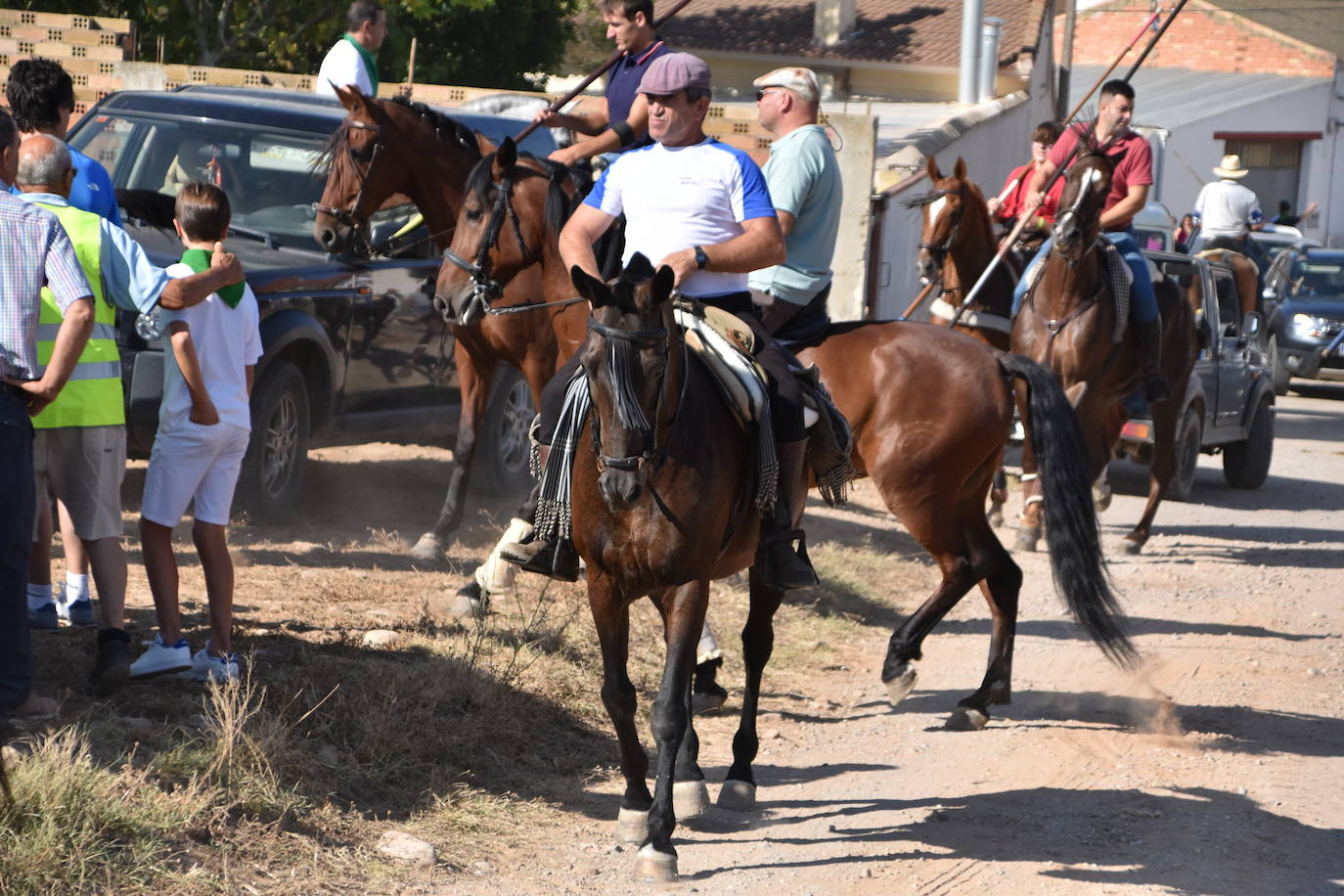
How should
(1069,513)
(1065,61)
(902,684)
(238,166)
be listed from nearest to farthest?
(902,684) → (1069,513) → (238,166) → (1065,61)

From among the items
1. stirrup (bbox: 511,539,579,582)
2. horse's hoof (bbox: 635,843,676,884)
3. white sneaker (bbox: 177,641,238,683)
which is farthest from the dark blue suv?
horse's hoof (bbox: 635,843,676,884)

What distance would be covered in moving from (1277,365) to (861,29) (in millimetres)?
18230

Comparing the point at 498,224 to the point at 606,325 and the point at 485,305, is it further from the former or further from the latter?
Result: the point at 606,325

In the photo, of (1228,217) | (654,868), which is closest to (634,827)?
(654,868)

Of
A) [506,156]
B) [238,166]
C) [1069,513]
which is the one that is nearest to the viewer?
[1069,513]

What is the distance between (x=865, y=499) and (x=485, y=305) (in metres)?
6.25

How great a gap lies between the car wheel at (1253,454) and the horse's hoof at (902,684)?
31.9 ft

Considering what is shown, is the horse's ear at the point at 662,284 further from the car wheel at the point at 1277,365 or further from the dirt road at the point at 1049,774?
the car wheel at the point at 1277,365

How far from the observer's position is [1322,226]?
44719 millimetres

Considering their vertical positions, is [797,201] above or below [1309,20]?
below

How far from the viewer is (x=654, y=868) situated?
5309 mm

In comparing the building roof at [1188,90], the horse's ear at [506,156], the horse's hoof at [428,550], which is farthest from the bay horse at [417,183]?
the building roof at [1188,90]

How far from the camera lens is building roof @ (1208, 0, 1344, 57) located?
48969 millimetres

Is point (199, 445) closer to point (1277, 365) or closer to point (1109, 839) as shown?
point (1109, 839)
